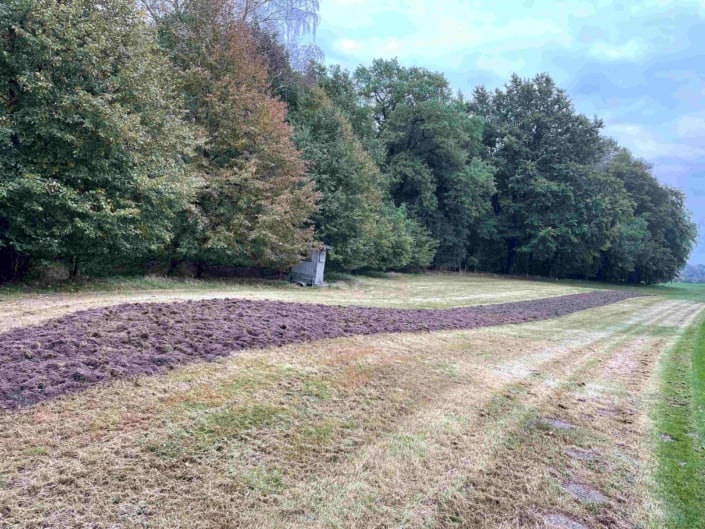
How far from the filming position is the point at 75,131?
307 inches

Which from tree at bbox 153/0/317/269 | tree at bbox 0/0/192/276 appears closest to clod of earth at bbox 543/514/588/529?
tree at bbox 0/0/192/276

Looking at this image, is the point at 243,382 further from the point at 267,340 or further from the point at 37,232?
the point at 37,232

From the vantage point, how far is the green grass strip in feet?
8.34

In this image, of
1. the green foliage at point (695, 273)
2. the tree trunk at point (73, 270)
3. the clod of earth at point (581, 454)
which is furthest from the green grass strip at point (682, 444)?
the green foliage at point (695, 273)

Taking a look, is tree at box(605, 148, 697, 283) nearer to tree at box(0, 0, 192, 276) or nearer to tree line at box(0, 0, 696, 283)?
tree line at box(0, 0, 696, 283)

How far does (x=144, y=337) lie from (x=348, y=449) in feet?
8.30

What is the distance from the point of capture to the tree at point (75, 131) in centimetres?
742

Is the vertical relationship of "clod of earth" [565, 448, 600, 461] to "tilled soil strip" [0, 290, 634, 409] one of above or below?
below

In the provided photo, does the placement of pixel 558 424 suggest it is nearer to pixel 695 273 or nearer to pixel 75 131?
pixel 75 131

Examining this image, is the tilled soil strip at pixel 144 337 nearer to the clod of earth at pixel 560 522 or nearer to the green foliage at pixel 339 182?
the clod of earth at pixel 560 522

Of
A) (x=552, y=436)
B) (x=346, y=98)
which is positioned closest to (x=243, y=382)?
(x=552, y=436)

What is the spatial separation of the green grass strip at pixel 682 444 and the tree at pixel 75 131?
8.67 meters

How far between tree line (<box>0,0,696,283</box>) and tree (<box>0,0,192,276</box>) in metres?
0.03

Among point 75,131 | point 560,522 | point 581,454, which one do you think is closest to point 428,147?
point 75,131
